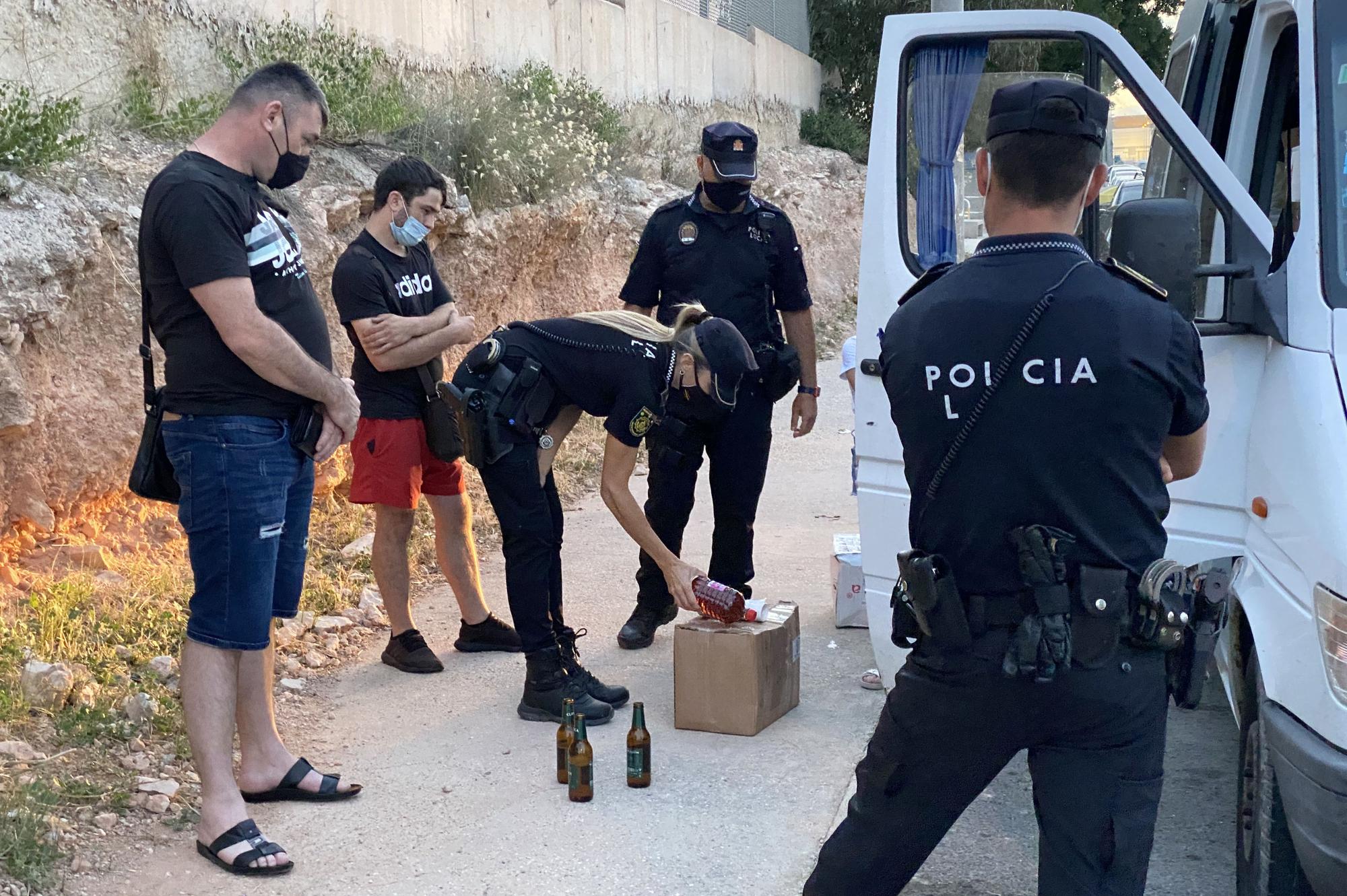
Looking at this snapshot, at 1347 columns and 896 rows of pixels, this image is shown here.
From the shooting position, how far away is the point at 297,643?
17.6ft

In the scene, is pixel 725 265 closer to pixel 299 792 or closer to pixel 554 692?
pixel 554 692

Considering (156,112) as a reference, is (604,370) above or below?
below

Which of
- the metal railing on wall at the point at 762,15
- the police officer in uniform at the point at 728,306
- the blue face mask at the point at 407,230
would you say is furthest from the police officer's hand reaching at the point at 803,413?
the metal railing on wall at the point at 762,15

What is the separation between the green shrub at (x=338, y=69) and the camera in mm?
7789

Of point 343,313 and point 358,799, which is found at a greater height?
point 343,313

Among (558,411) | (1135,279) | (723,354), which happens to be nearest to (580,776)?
(558,411)

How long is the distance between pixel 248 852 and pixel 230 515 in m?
0.90

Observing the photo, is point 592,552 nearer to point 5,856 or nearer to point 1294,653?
point 5,856

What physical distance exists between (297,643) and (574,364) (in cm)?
184

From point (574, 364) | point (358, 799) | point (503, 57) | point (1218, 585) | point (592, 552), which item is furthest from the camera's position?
point (503, 57)

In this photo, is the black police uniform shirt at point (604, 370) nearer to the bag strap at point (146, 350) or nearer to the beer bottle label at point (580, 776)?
the beer bottle label at point (580, 776)

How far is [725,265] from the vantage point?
17.5 feet

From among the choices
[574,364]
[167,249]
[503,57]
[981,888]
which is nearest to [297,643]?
[574,364]

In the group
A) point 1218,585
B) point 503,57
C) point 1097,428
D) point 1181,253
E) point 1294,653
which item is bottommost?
point 1294,653
